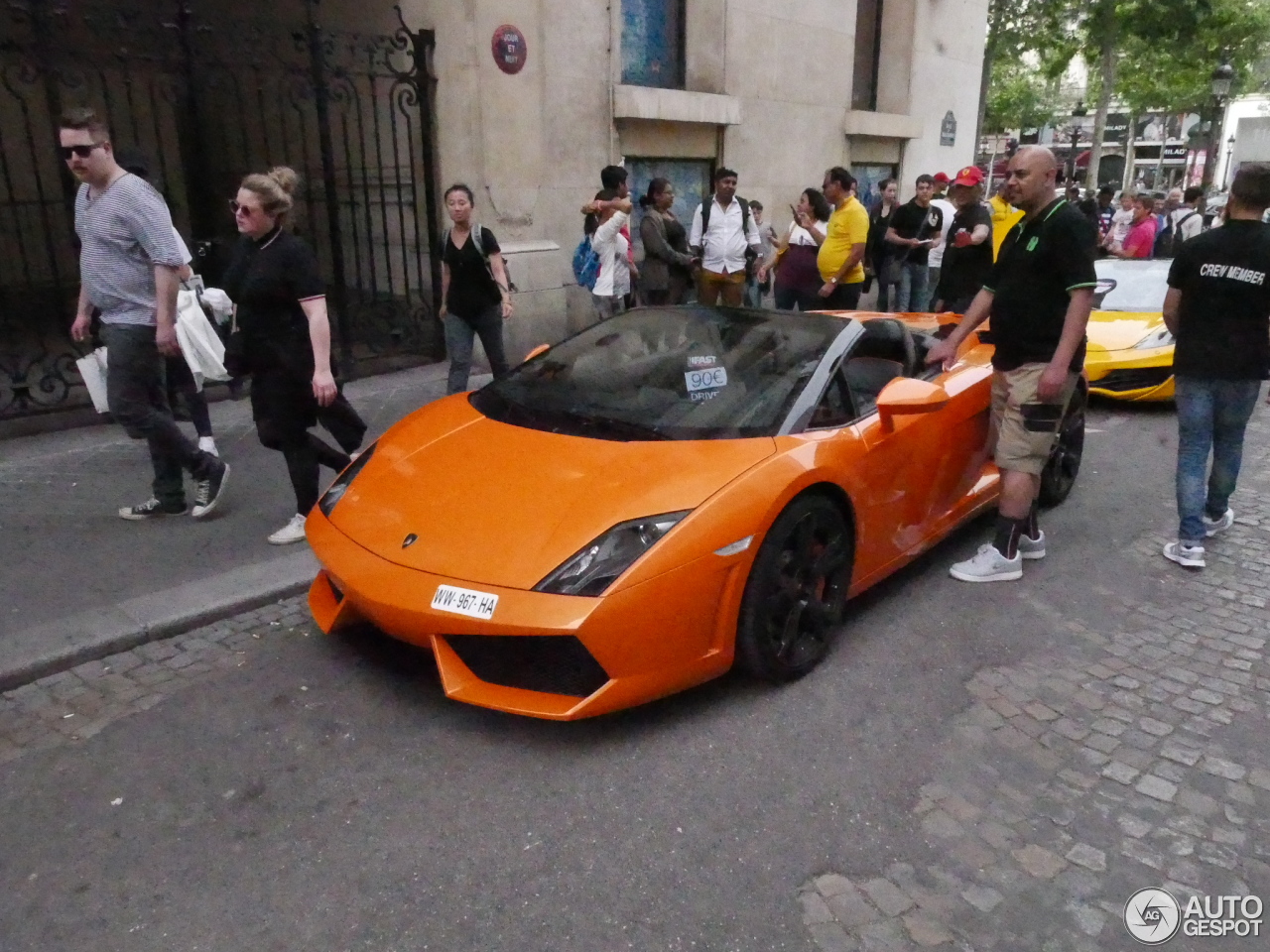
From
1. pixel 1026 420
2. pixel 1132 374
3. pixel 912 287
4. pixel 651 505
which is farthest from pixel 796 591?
pixel 912 287

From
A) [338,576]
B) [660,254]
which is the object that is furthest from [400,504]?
[660,254]

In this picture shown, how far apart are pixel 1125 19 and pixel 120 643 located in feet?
88.0

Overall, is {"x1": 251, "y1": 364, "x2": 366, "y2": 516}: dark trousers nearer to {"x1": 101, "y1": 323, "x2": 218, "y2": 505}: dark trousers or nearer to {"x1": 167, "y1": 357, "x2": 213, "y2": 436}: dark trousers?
{"x1": 101, "y1": 323, "x2": 218, "y2": 505}: dark trousers

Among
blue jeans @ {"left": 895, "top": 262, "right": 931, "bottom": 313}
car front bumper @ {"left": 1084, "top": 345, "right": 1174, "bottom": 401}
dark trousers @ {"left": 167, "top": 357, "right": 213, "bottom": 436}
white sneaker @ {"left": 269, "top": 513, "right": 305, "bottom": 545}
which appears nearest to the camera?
white sneaker @ {"left": 269, "top": 513, "right": 305, "bottom": 545}

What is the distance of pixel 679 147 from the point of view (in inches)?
455

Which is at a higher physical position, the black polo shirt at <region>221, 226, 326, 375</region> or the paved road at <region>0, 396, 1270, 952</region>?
the black polo shirt at <region>221, 226, 326, 375</region>

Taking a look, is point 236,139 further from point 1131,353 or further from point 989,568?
point 989,568

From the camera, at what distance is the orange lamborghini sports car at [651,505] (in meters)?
2.94

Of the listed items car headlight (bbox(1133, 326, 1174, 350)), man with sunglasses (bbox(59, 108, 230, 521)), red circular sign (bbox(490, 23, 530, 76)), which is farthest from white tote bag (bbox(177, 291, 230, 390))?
car headlight (bbox(1133, 326, 1174, 350))

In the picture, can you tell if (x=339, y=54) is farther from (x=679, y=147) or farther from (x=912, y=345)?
(x=912, y=345)

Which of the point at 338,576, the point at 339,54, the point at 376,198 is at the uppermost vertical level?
the point at 339,54

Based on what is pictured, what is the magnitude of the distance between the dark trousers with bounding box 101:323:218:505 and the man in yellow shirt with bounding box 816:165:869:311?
198 inches

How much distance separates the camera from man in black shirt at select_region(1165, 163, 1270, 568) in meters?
4.34

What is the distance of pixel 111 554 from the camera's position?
180 inches
